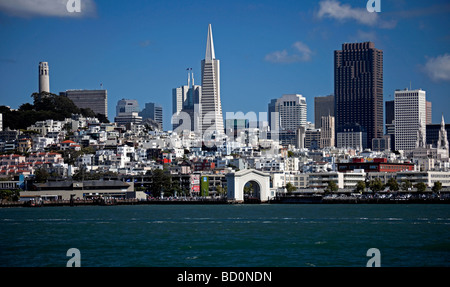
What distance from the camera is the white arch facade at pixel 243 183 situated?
8431cm

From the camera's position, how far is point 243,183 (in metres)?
84.7

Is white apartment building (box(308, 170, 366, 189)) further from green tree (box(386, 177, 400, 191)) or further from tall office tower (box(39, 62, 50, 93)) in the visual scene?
tall office tower (box(39, 62, 50, 93))

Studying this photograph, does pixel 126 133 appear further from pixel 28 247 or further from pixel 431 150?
pixel 28 247

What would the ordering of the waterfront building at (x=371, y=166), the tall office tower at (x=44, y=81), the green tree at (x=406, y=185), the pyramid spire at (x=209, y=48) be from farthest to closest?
1. the pyramid spire at (x=209, y=48)
2. the tall office tower at (x=44, y=81)
3. the waterfront building at (x=371, y=166)
4. the green tree at (x=406, y=185)

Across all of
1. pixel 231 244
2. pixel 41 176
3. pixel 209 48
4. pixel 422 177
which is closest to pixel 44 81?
pixel 209 48

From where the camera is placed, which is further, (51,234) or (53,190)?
(53,190)

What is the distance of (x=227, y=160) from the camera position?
127188 millimetres

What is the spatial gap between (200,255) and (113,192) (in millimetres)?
68672

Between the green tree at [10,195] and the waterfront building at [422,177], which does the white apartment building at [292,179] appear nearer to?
the waterfront building at [422,177]

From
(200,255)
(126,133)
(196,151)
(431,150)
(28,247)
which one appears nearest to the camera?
(200,255)

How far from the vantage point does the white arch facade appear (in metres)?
84.3

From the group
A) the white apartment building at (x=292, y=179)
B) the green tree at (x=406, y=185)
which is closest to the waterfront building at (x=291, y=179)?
the white apartment building at (x=292, y=179)

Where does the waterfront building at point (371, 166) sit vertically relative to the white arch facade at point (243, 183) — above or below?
above
